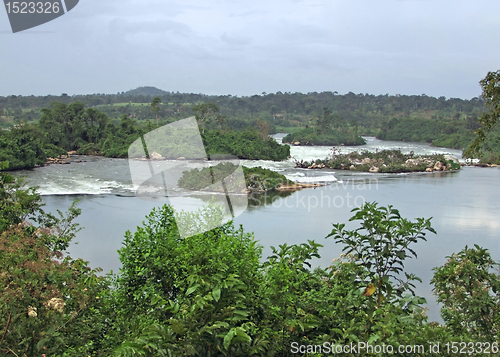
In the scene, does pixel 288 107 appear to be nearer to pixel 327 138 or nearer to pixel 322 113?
pixel 322 113

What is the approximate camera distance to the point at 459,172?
1988 centimetres

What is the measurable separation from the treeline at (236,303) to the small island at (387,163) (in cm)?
1841

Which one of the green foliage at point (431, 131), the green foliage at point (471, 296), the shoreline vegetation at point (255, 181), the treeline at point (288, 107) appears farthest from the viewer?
the treeline at point (288, 107)

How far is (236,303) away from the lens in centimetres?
188

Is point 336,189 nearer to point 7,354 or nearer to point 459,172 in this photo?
point 459,172

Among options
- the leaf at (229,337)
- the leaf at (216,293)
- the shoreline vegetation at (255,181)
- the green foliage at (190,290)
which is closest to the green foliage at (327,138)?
the shoreline vegetation at (255,181)

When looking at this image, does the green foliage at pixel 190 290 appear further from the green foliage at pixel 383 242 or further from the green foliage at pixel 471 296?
the green foliage at pixel 471 296

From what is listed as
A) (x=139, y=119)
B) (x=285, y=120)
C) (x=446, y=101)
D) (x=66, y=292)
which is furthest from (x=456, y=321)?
(x=446, y=101)

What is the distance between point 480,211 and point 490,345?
11030 mm

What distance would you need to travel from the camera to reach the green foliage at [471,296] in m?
2.46

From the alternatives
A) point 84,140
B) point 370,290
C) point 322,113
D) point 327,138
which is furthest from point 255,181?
point 322,113

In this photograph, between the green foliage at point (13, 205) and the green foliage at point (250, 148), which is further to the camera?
the green foliage at point (250, 148)

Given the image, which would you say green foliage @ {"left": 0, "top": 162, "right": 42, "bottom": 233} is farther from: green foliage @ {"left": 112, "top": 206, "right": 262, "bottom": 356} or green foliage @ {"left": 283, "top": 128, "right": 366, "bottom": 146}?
green foliage @ {"left": 283, "top": 128, "right": 366, "bottom": 146}

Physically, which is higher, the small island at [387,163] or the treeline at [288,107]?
the treeline at [288,107]
